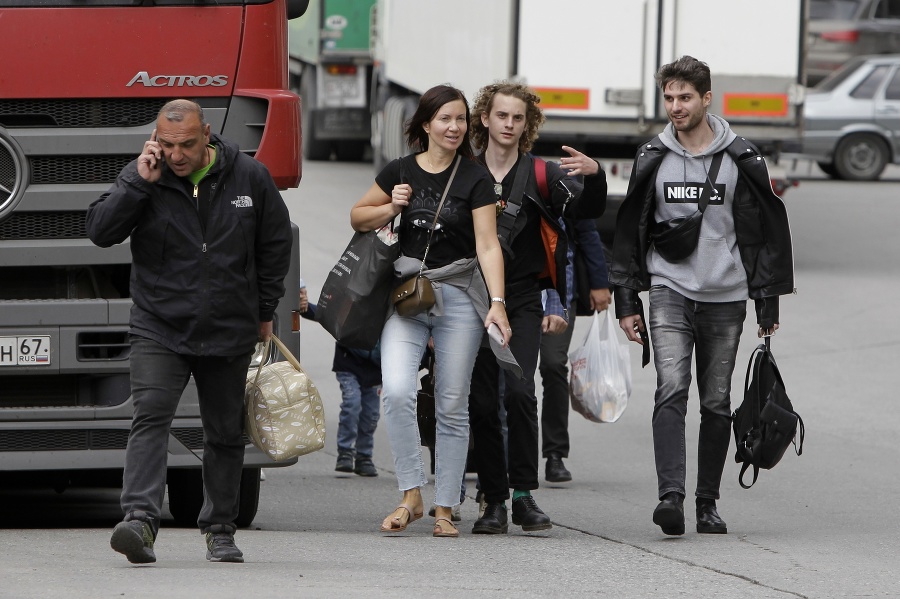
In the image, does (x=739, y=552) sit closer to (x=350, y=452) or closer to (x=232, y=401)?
(x=232, y=401)

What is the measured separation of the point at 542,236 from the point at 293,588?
7.36ft

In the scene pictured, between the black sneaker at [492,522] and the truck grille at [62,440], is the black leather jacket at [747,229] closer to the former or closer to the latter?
the black sneaker at [492,522]

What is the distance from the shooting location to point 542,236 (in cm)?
747

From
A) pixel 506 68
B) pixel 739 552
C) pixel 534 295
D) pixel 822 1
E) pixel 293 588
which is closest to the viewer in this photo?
pixel 293 588

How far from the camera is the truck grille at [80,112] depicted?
7180 mm

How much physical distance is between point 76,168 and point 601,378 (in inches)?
122

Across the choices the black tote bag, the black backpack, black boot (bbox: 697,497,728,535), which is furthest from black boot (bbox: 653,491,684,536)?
the black tote bag

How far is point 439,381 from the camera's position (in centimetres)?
717

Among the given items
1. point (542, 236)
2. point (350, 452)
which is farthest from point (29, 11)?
point (350, 452)

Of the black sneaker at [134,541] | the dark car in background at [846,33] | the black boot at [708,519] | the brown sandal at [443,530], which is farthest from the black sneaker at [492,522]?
the dark car in background at [846,33]

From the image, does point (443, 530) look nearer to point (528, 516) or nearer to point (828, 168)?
point (528, 516)

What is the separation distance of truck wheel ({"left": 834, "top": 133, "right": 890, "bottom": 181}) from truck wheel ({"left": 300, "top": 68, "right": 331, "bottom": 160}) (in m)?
7.70

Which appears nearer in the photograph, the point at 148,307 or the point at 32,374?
the point at 148,307

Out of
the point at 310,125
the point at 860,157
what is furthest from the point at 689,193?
the point at 310,125
